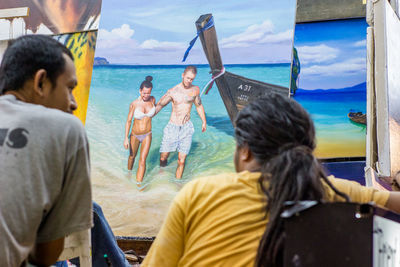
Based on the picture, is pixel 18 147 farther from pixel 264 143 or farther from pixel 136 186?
pixel 136 186

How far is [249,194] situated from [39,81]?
19.7 inches

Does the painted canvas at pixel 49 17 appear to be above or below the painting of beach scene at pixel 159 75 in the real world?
above

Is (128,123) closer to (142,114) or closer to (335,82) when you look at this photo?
(142,114)

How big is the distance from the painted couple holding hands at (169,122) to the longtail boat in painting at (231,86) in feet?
0.56

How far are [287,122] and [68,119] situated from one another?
0.44 m

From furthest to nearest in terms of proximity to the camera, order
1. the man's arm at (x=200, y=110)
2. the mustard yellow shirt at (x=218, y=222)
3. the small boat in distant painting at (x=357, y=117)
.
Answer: the small boat in distant painting at (x=357, y=117) → the man's arm at (x=200, y=110) → the mustard yellow shirt at (x=218, y=222)

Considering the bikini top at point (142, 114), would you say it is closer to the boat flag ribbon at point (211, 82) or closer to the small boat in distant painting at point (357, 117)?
the boat flag ribbon at point (211, 82)

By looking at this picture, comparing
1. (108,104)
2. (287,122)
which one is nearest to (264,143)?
(287,122)

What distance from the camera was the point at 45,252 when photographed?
0.93m

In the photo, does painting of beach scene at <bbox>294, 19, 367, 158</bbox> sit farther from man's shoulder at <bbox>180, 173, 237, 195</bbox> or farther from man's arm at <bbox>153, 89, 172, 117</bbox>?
man's shoulder at <bbox>180, 173, 237, 195</bbox>

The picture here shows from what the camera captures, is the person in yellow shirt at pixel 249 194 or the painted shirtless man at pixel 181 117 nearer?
the person in yellow shirt at pixel 249 194

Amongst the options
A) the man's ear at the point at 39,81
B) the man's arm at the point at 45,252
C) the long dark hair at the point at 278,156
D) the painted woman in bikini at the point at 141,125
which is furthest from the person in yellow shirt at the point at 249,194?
the painted woman in bikini at the point at 141,125

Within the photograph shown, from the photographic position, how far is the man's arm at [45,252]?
928 millimetres

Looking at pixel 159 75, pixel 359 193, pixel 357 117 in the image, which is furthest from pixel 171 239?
pixel 357 117
